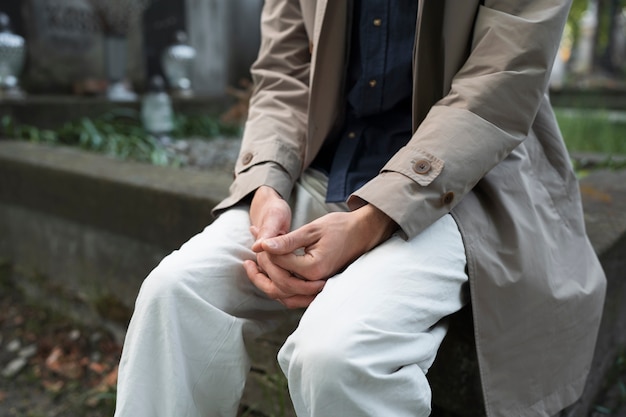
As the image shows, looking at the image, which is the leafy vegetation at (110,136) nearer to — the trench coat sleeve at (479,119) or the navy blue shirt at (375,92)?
the navy blue shirt at (375,92)

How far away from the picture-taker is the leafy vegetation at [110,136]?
3455 mm

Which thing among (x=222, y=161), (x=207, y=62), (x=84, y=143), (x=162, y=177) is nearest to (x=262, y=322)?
(x=162, y=177)

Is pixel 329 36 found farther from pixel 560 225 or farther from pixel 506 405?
A: pixel 506 405

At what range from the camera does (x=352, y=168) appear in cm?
135

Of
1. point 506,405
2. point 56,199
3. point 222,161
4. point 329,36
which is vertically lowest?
point 222,161

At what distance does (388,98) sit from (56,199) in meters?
1.86

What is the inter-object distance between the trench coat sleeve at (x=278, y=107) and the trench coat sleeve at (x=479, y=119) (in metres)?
0.32

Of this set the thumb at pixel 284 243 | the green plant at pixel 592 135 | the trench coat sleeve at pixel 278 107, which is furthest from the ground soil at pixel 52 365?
the green plant at pixel 592 135

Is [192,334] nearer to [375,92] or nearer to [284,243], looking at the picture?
[284,243]

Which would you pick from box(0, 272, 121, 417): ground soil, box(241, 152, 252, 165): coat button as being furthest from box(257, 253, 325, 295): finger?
box(0, 272, 121, 417): ground soil

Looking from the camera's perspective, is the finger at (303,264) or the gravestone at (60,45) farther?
the gravestone at (60,45)

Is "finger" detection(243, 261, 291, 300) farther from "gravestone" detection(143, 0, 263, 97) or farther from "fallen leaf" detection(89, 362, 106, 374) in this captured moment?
"gravestone" detection(143, 0, 263, 97)

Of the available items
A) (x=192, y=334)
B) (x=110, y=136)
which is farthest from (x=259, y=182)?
(x=110, y=136)

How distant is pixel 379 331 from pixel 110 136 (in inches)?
132
